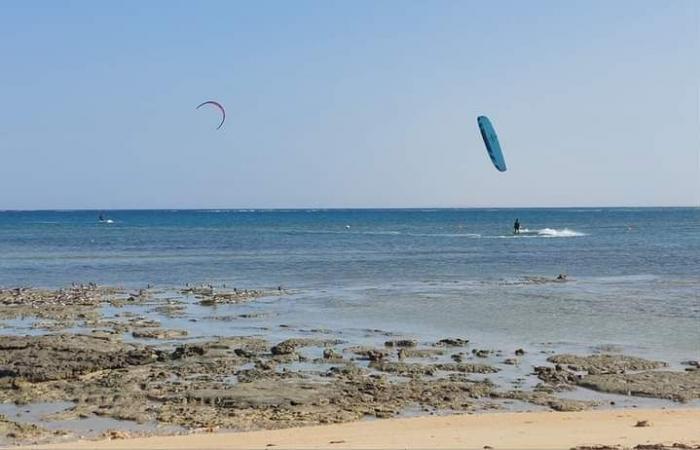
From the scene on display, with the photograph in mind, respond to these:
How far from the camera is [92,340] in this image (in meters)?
19.8

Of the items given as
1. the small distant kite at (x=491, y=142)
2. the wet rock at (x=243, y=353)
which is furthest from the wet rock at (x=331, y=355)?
the small distant kite at (x=491, y=142)

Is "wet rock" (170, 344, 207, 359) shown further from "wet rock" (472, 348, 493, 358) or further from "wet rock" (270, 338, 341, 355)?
"wet rock" (472, 348, 493, 358)

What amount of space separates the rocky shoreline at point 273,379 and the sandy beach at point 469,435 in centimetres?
66

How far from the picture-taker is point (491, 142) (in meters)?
32.2

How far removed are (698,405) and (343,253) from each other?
43.9 m

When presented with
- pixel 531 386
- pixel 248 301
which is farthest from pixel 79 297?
pixel 531 386

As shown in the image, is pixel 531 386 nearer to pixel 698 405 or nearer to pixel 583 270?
pixel 698 405

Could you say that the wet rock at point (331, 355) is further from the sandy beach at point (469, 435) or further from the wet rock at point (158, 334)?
the sandy beach at point (469, 435)

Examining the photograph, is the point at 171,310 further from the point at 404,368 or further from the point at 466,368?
the point at 466,368

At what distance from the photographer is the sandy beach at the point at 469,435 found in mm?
11250

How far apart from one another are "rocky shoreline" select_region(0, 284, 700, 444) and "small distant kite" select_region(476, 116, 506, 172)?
12218 mm

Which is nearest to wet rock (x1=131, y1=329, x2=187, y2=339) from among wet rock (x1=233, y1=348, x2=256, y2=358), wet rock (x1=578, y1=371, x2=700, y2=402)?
wet rock (x1=233, y1=348, x2=256, y2=358)

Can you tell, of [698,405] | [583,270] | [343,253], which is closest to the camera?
[698,405]

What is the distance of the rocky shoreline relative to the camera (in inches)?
525
